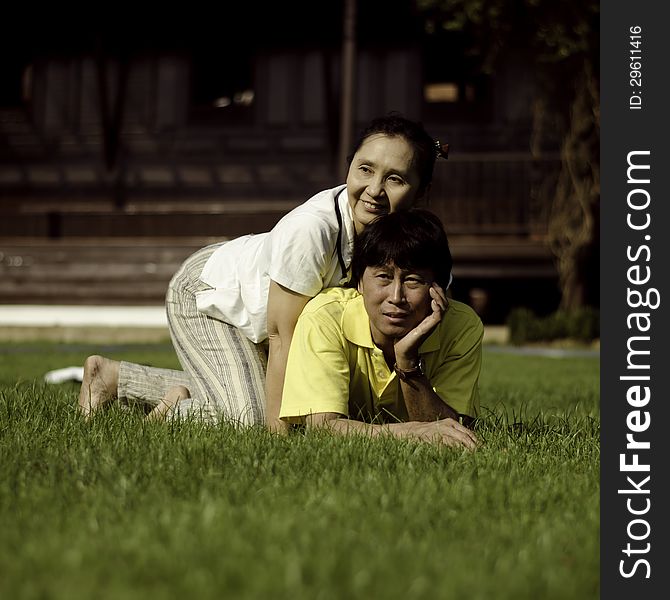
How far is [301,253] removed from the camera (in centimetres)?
409

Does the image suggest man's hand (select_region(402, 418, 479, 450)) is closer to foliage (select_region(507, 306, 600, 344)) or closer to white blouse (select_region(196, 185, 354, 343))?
white blouse (select_region(196, 185, 354, 343))

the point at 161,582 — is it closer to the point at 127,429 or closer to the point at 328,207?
the point at 127,429

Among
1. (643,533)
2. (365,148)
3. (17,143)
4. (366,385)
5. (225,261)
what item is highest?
(17,143)

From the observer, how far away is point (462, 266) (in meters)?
15.2

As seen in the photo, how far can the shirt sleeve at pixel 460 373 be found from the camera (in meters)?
4.27

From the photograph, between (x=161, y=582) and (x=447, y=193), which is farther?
(x=447, y=193)

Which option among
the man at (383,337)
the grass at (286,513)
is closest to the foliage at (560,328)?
the grass at (286,513)

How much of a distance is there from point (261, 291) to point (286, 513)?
1.87 metres

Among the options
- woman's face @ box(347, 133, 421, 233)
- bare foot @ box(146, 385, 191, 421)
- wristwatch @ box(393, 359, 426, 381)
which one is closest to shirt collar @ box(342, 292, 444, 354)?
wristwatch @ box(393, 359, 426, 381)

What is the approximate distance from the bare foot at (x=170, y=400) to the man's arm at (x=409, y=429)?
1044mm

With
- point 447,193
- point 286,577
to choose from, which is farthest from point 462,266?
point 286,577

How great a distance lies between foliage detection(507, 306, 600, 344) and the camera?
46.1 feet

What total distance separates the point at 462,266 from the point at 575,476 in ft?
39.0

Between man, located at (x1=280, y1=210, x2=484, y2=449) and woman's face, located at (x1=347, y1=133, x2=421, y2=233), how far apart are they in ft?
0.61
